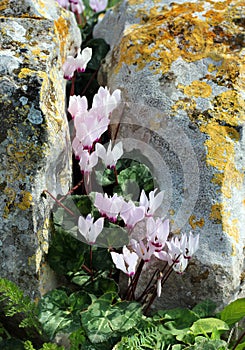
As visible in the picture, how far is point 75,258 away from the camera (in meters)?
2.58

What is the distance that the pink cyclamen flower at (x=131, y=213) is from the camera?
8.09 feet

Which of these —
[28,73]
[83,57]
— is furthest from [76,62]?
[28,73]

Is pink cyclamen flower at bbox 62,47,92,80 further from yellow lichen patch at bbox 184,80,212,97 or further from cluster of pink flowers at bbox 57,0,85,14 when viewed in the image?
cluster of pink flowers at bbox 57,0,85,14

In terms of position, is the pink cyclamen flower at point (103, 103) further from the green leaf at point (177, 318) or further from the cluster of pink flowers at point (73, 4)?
the cluster of pink flowers at point (73, 4)

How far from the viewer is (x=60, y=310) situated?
247 centimetres

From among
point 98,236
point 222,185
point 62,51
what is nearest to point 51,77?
point 62,51

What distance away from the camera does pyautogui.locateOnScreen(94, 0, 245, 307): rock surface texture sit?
266 cm

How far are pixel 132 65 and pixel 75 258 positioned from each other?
1086 millimetres

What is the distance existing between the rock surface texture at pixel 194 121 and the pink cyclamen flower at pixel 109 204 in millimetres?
341

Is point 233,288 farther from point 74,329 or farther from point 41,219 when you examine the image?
point 41,219

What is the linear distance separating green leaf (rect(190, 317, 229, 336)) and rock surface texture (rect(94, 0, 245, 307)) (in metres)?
0.15

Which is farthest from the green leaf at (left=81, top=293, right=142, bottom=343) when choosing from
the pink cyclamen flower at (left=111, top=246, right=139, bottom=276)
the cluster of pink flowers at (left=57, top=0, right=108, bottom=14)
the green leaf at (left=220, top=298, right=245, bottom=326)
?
the cluster of pink flowers at (left=57, top=0, right=108, bottom=14)

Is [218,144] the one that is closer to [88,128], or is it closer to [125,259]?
[88,128]

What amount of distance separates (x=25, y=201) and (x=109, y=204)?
1.12 feet
